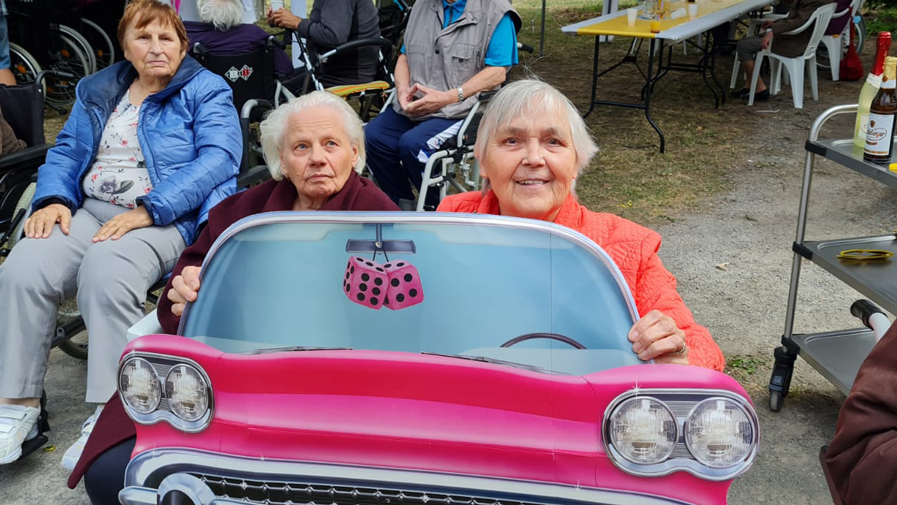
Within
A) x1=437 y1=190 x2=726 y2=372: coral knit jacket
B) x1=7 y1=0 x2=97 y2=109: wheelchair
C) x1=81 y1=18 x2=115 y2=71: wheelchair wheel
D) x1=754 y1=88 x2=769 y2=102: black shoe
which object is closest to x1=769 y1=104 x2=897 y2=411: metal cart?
x1=437 y1=190 x2=726 y2=372: coral knit jacket

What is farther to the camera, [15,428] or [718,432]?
[15,428]

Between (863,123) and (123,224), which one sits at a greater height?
(863,123)

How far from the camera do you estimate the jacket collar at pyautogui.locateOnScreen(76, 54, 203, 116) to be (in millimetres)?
3451

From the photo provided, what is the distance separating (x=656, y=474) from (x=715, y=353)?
0.57m

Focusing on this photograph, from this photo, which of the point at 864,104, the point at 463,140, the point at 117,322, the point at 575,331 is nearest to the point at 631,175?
the point at 463,140

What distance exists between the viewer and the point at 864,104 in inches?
124

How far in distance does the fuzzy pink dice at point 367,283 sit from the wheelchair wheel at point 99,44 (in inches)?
324

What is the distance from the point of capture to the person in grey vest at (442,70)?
15.0 ft

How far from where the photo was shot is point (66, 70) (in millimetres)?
8727

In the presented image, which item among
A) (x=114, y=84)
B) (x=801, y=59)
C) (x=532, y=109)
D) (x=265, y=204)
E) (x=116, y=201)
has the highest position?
(x=532, y=109)

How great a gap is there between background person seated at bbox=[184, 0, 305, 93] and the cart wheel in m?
3.84

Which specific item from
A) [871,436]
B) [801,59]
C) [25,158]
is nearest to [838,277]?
[871,436]

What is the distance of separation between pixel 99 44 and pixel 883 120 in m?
Answer: 8.60

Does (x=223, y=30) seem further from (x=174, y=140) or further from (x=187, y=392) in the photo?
(x=187, y=392)
